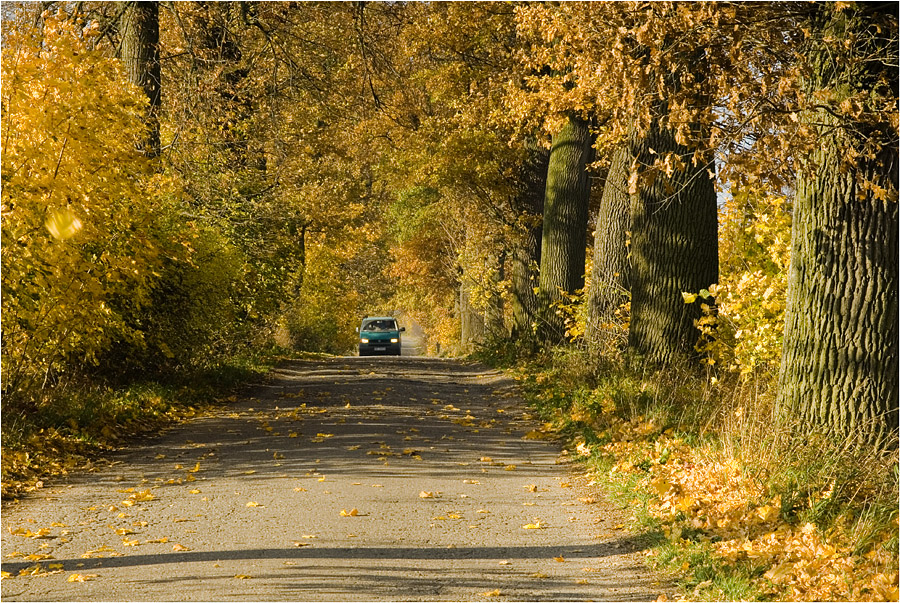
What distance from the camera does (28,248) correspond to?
10844 millimetres

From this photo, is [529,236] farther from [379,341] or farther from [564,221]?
[379,341]

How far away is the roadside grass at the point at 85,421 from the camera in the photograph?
10164 mm

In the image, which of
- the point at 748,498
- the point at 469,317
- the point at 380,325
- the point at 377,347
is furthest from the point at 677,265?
the point at 380,325

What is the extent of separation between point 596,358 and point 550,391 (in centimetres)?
109

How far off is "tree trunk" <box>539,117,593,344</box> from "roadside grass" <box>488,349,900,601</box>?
11.5 metres

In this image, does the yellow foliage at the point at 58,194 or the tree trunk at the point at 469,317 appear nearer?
the yellow foliage at the point at 58,194

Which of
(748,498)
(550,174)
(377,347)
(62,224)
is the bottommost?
(377,347)

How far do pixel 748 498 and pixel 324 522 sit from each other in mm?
3312

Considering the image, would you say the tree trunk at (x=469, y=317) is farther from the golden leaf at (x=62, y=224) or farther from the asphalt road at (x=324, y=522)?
the golden leaf at (x=62, y=224)

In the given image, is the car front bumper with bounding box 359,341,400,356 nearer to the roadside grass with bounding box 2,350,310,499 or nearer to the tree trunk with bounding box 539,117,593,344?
the tree trunk with bounding box 539,117,593,344

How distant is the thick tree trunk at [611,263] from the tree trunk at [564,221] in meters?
4.70

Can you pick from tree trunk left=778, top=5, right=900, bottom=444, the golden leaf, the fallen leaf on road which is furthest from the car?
the fallen leaf on road

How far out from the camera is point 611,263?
1792cm

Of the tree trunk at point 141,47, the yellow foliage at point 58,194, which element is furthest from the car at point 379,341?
the yellow foliage at point 58,194
